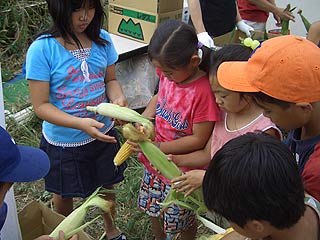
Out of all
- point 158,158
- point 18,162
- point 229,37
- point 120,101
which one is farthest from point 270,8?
point 18,162

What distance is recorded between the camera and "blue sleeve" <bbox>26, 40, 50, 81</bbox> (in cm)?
220

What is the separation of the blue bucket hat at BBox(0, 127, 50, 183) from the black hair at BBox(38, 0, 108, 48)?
2.51ft

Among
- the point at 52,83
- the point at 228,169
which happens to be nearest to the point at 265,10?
the point at 52,83

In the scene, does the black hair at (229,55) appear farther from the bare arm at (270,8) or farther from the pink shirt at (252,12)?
the pink shirt at (252,12)

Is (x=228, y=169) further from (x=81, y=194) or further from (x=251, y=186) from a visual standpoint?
(x=81, y=194)

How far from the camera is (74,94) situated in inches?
92.0

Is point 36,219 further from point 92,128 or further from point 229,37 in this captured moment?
point 229,37

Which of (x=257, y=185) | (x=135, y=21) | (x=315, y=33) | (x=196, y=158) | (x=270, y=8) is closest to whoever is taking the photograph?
(x=257, y=185)

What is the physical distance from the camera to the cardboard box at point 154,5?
407cm

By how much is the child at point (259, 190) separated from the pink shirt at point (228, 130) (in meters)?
0.58

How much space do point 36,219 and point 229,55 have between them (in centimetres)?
127

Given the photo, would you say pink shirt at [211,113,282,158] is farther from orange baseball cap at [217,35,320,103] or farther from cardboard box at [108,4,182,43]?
cardboard box at [108,4,182,43]

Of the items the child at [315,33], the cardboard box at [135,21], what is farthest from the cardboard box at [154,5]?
the child at [315,33]

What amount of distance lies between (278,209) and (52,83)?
1.42m
